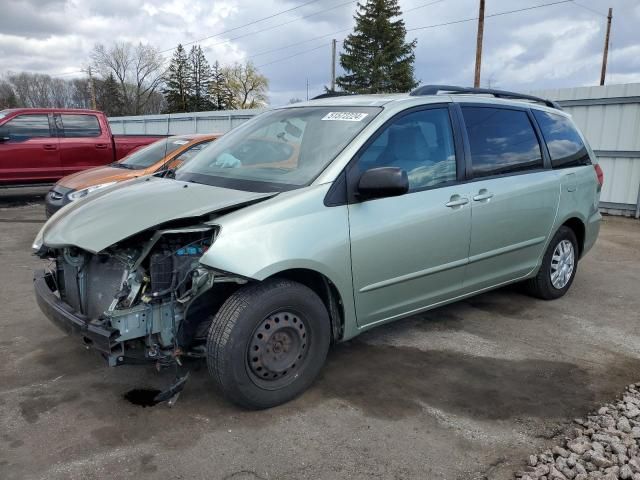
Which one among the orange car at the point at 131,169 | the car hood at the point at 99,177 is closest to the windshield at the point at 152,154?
the orange car at the point at 131,169

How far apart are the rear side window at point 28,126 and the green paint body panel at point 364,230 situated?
801 cm

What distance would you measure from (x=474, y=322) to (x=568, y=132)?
2095mm

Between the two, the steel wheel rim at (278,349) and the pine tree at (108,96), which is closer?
the steel wheel rim at (278,349)

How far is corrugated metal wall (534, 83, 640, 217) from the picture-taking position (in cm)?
991

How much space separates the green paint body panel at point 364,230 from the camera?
2.86 meters

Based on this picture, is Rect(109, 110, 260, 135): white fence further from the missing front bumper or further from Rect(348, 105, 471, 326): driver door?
Rect(348, 105, 471, 326): driver door

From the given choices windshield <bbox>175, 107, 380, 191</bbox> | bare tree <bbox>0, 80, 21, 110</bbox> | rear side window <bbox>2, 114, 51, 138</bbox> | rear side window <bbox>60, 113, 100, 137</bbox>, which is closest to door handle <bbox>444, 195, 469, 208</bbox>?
windshield <bbox>175, 107, 380, 191</bbox>

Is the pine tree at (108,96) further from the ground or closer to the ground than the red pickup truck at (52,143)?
further from the ground

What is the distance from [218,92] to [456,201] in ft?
209

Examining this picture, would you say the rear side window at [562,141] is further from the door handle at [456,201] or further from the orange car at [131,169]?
the orange car at [131,169]

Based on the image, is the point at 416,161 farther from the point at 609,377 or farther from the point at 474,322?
the point at 609,377

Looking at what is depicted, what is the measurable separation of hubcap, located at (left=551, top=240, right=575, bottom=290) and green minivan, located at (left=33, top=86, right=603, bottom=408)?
2.02 ft

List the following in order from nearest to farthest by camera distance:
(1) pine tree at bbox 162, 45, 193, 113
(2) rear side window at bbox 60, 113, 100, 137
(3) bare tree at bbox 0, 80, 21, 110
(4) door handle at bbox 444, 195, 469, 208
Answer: (4) door handle at bbox 444, 195, 469, 208 → (2) rear side window at bbox 60, 113, 100, 137 → (1) pine tree at bbox 162, 45, 193, 113 → (3) bare tree at bbox 0, 80, 21, 110

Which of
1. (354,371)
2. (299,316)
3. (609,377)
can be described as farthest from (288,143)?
(609,377)
